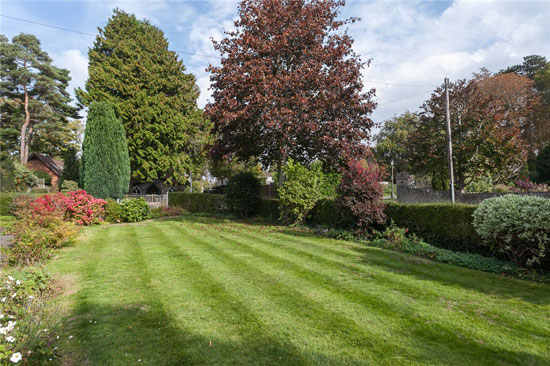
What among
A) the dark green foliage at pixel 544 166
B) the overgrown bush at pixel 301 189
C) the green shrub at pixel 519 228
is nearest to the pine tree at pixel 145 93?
the overgrown bush at pixel 301 189

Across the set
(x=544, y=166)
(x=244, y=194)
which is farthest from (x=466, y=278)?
(x=544, y=166)

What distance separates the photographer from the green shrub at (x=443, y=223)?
7.66 metres

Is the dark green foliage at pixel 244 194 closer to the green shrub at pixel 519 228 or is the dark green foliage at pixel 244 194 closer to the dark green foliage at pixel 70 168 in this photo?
the green shrub at pixel 519 228

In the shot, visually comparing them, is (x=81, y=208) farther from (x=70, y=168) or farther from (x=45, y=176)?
(x=45, y=176)

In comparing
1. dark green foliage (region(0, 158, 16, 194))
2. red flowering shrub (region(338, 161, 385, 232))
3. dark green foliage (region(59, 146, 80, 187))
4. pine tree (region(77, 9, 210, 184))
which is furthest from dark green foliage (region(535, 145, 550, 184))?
dark green foliage (region(59, 146, 80, 187))

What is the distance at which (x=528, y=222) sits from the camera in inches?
239

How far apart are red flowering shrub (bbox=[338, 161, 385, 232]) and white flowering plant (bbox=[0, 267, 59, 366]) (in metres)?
8.13

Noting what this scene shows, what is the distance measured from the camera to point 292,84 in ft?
40.4

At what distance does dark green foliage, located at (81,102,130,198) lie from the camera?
2052 cm

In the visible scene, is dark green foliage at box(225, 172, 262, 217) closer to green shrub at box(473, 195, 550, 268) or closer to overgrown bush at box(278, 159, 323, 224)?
overgrown bush at box(278, 159, 323, 224)

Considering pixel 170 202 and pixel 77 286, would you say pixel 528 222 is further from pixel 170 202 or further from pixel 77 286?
pixel 170 202

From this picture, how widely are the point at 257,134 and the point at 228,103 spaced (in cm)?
230

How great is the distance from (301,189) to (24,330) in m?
10.2

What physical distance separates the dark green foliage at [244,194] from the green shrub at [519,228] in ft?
38.5
